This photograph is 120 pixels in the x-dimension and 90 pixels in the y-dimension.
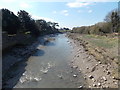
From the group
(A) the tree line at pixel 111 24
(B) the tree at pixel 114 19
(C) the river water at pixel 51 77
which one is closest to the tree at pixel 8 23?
(C) the river water at pixel 51 77

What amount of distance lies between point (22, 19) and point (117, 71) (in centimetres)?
4034

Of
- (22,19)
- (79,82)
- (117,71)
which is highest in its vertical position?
(22,19)

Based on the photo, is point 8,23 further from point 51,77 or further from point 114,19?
point 114,19

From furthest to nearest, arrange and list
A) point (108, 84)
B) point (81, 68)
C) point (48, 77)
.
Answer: point (81, 68) < point (48, 77) < point (108, 84)

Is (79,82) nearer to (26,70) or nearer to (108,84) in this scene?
(108,84)

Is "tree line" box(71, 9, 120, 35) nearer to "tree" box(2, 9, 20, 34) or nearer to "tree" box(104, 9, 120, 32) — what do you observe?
"tree" box(104, 9, 120, 32)

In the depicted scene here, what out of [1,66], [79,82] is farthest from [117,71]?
[1,66]

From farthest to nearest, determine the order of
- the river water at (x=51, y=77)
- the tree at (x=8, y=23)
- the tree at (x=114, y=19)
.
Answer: the tree at (x=114, y=19) < the tree at (x=8, y=23) < the river water at (x=51, y=77)

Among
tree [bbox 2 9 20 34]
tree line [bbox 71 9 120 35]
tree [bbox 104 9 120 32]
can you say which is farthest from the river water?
tree [bbox 104 9 120 32]

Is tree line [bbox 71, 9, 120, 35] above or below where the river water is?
above

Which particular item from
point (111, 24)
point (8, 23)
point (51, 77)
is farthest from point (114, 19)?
point (51, 77)

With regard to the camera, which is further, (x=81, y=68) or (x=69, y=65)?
(x=69, y=65)

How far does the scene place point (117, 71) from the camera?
1259cm

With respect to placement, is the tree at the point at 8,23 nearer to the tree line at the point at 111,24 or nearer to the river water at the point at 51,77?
the river water at the point at 51,77
